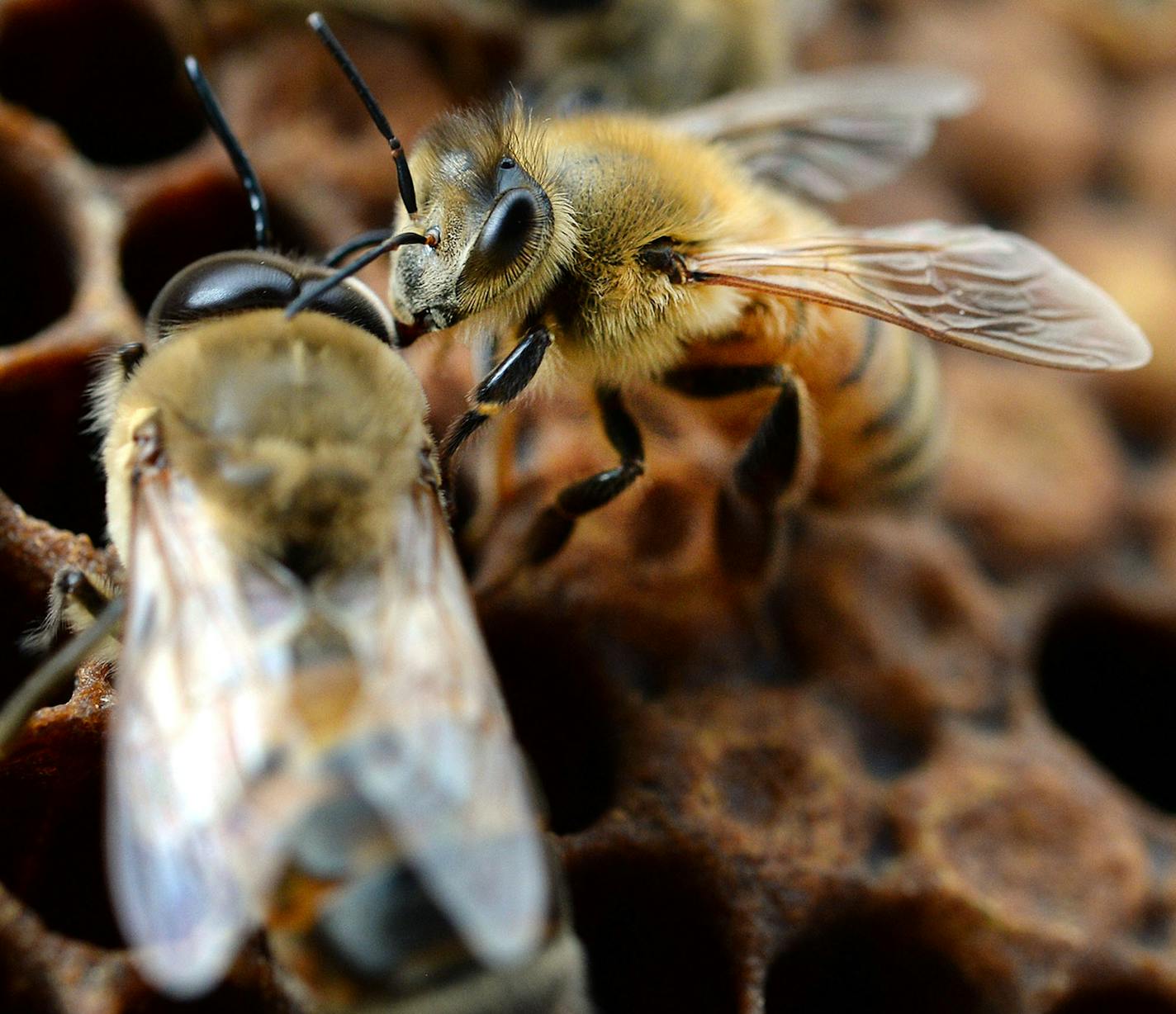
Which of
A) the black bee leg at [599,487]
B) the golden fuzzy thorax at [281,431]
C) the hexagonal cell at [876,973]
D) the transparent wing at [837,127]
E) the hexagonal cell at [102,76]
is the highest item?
the hexagonal cell at [102,76]

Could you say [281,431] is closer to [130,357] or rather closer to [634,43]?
[130,357]

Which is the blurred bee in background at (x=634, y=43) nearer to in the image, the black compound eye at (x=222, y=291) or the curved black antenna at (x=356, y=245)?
the curved black antenna at (x=356, y=245)

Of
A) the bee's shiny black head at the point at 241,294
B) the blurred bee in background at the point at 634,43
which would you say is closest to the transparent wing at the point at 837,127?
the blurred bee in background at the point at 634,43

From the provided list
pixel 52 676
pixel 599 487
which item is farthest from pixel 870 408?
pixel 52 676

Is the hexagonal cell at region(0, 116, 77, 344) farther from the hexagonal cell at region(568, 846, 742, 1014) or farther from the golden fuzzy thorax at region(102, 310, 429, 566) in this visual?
the hexagonal cell at region(568, 846, 742, 1014)

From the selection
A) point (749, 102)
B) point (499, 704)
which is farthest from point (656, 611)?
point (749, 102)

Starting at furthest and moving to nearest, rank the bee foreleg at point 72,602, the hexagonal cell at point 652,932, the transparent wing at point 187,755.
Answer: the hexagonal cell at point 652,932 < the bee foreleg at point 72,602 < the transparent wing at point 187,755

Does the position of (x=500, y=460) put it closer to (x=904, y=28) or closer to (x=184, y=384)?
(x=184, y=384)

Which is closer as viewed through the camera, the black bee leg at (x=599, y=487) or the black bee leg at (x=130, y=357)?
the black bee leg at (x=130, y=357)

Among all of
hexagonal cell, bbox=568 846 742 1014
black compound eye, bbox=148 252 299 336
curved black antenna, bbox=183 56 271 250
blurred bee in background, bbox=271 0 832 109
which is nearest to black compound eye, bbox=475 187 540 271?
black compound eye, bbox=148 252 299 336

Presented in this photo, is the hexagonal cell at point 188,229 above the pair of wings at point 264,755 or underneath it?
above
